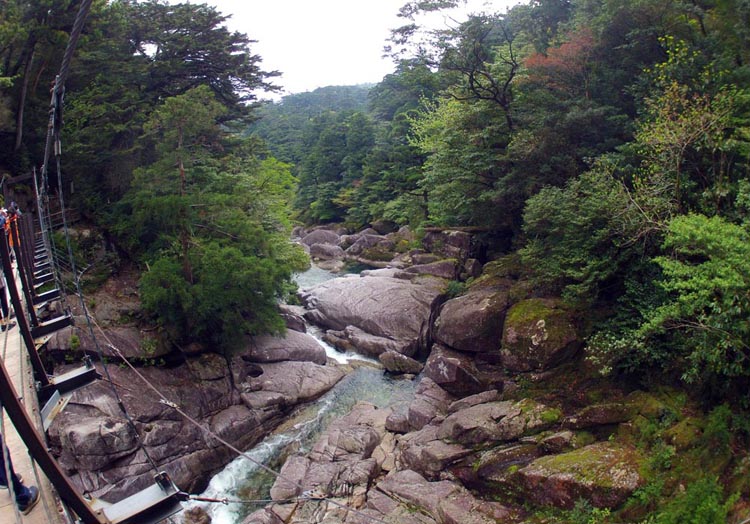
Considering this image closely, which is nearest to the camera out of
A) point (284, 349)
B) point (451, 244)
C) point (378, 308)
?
point (284, 349)

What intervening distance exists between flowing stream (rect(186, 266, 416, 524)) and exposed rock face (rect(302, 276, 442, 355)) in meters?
1.36

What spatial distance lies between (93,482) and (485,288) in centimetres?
1345

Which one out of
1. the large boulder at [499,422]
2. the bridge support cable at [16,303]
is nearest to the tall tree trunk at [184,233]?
the large boulder at [499,422]

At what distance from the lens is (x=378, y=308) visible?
20.5 m

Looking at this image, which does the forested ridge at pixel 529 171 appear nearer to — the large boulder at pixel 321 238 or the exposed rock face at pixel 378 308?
the exposed rock face at pixel 378 308

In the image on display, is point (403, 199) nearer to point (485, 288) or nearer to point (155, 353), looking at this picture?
point (485, 288)

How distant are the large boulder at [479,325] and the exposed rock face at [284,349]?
17.1ft

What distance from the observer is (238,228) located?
16422mm

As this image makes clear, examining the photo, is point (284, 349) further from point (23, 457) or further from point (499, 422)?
point (23, 457)

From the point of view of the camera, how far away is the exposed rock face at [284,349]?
17250 mm

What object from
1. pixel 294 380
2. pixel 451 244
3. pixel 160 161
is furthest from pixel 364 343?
pixel 160 161

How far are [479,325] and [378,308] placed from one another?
19.9 ft

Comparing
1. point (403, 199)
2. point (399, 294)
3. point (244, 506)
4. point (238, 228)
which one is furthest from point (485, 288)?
point (403, 199)

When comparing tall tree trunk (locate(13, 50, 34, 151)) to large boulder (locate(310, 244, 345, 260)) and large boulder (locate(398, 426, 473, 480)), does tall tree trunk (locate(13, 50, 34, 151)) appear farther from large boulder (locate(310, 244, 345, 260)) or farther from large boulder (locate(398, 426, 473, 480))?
large boulder (locate(310, 244, 345, 260))
